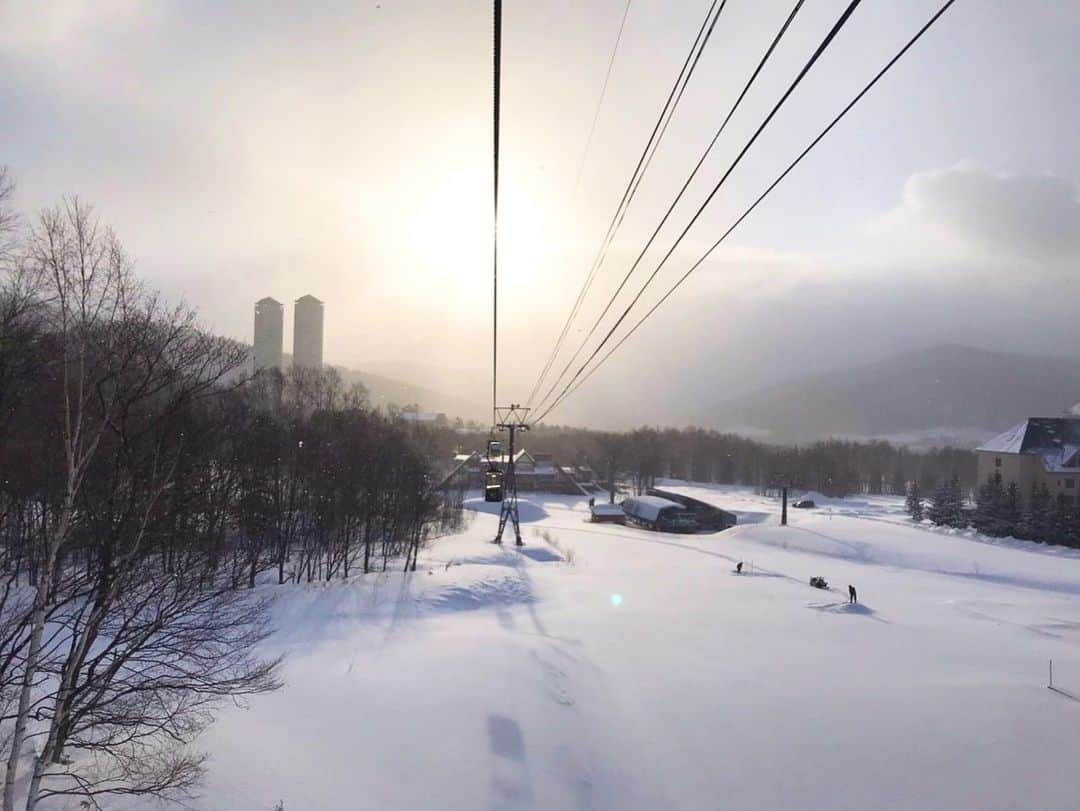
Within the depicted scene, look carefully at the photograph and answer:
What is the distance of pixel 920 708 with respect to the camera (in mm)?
13344

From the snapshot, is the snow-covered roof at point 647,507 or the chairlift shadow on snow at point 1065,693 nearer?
the chairlift shadow on snow at point 1065,693

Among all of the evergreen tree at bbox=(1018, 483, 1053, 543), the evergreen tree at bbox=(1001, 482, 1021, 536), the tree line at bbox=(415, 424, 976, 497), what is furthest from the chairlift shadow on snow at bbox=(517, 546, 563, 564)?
the tree line at bbox=(415, 424, 976, 497)

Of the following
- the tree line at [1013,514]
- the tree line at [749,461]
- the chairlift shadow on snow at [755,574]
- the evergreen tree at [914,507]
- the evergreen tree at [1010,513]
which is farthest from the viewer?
the tree line at [749,461]

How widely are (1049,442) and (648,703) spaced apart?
215ft

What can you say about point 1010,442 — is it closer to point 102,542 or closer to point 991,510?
point 991,510

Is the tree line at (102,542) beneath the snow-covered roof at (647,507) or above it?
above

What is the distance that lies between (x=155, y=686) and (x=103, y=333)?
420cm

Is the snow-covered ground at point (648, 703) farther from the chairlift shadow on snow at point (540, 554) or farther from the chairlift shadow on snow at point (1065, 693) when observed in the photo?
the chairlift shadow on snow at point (540, 554)

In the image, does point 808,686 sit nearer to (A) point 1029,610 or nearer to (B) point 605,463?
(A) point 1029,610

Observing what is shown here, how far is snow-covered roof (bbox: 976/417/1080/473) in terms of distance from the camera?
184ft

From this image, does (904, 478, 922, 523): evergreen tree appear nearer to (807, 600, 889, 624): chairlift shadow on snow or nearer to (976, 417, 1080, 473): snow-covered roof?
(976, 417, 1080, 473): snow-covered roof

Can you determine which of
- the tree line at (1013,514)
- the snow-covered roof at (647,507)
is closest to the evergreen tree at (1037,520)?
the tree line at (1013,514)

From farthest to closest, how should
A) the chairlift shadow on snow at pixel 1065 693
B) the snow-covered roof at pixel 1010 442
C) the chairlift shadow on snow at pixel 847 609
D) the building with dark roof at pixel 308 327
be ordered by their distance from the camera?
the building with dark roof at pixel 308 327, the snow-covered roof at pixel 1010 442, the chairlift shadow on snow at pixel 847 609, the chairlift shadow on snow at pixel 1065 693

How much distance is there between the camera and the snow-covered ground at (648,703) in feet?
33.0
